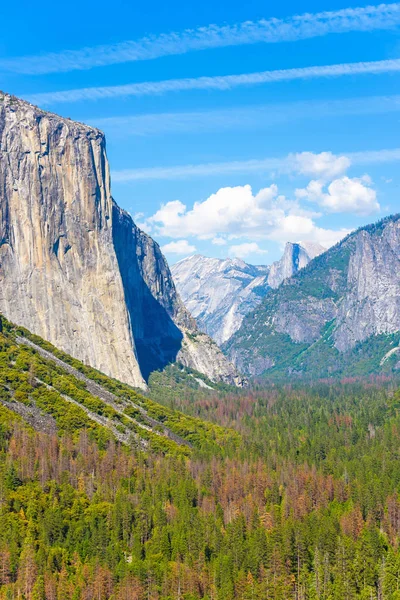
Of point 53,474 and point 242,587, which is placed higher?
point 53,474

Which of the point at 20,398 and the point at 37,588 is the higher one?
the point at 20,398

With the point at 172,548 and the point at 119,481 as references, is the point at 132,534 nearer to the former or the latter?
the point at 172,548

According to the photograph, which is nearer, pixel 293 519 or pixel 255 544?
pixel 255 544

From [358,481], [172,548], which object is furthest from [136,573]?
[358,481]

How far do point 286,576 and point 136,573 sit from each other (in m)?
20.4

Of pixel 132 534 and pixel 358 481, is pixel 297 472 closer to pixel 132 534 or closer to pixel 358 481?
pixel 358 481

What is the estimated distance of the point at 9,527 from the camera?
407ft

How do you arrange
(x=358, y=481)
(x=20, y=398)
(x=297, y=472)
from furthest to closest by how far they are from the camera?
1. (x=20, y=398)
2. (x=297, y=472)
3. (x=358, y=481)

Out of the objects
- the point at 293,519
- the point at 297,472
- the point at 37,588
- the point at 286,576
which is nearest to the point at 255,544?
the point at 286,576

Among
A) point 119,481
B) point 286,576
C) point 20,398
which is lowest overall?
point 286,576

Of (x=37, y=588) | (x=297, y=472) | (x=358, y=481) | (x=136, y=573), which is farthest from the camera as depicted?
(x=297, y=472)

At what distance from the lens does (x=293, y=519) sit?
142250 millimetres

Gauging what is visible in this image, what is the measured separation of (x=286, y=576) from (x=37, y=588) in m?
33.7

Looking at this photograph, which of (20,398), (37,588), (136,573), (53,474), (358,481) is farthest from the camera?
(20,398)
